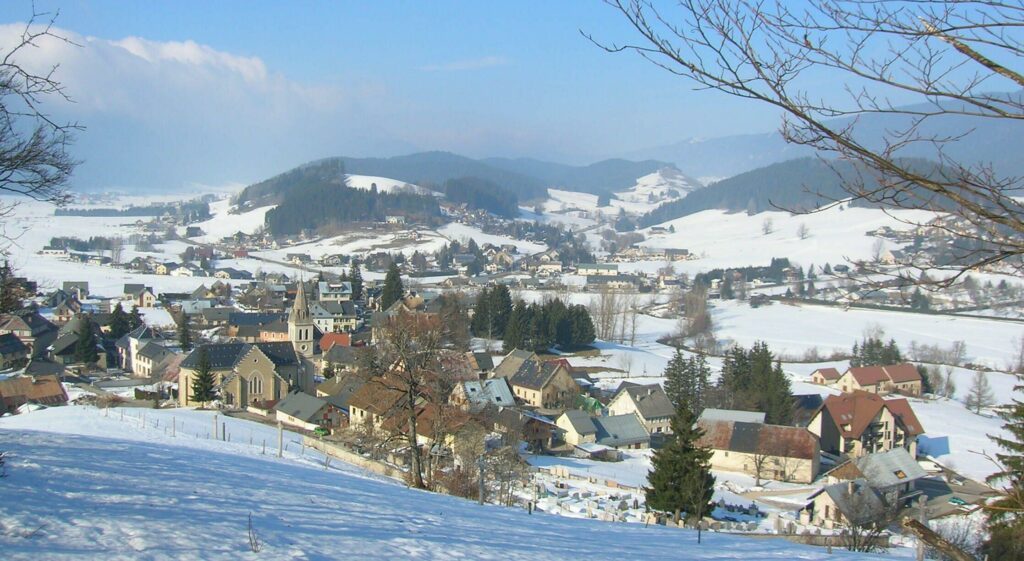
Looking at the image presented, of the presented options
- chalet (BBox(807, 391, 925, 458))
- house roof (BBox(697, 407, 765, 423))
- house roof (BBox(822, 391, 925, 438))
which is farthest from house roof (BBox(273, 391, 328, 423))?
house roof (BBox(822, 391, 925, 438))

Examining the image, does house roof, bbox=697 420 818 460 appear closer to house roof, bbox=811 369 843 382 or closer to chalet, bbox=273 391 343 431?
chalet, bbox=273 391 343 431

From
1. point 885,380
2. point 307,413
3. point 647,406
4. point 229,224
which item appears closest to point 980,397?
point 885,380

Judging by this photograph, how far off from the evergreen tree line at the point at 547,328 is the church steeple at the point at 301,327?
9.71m

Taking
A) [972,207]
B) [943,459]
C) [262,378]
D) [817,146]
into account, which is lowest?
[943,459]

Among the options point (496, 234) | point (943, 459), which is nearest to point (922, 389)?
point (943, 459)

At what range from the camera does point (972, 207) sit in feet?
7.50

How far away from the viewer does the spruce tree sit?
11.2 meters

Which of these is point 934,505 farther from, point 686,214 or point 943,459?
point 686,214

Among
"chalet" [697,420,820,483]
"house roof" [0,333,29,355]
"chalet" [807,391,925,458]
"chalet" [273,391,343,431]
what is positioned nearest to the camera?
"chalet" [697,420,820,483]

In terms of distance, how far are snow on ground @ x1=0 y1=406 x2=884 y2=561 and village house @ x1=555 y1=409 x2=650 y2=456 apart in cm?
1318

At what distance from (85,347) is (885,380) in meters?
31.4

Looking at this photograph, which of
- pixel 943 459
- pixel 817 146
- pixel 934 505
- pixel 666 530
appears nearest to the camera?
pixel 817 146

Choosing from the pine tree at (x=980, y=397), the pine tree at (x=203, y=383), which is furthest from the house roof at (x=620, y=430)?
the pine tree at (x=980, y=397)

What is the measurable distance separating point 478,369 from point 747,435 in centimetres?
1162
